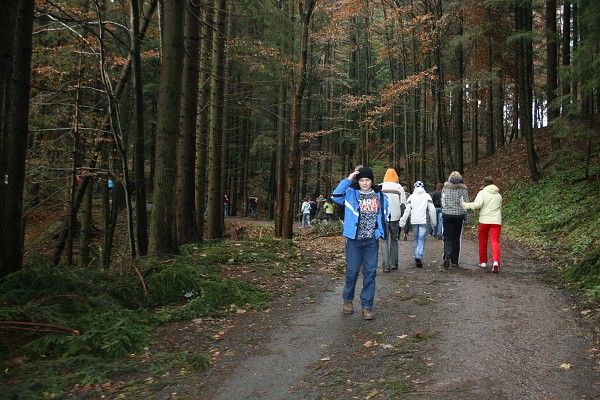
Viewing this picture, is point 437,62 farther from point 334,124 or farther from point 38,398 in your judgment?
point 38,398

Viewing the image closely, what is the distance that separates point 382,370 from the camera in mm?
4797

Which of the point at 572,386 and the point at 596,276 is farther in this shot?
the point at 596,276

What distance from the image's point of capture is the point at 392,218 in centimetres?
1050

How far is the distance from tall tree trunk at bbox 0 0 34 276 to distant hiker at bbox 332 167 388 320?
4.37m

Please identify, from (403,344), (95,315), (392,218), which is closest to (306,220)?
(392,218)

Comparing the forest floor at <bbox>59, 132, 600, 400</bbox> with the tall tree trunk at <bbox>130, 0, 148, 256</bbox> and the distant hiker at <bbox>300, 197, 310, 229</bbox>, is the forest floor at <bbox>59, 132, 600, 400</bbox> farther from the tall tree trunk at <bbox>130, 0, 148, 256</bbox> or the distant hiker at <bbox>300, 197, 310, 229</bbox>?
the distant hiker at <bbox>300, 197, 310, 229</bbox>

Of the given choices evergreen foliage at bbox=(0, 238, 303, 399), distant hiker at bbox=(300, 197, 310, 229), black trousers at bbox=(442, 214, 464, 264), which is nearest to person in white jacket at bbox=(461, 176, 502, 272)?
black trousers at bbox=(442, 214, 464, 264)

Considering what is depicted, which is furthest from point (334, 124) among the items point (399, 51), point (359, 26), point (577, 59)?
point (577, 59)

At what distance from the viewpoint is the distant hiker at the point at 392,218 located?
10211 millimetres

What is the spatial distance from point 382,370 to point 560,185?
18.6 metres

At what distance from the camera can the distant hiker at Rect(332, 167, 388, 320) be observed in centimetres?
662

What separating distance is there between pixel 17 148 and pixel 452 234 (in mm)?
8420

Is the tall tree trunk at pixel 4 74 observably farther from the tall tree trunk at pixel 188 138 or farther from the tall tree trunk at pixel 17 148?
the tall tree trunk at pixel 188 138

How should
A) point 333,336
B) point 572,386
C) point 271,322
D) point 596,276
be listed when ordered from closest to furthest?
point 572,386
point 333,336
point 271,322
point 596,276
